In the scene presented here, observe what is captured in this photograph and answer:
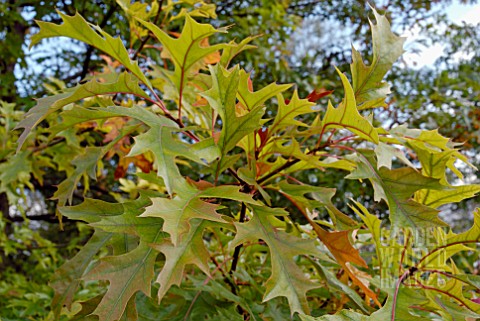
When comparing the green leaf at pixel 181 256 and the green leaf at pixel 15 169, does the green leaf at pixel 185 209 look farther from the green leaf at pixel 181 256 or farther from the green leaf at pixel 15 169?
the green leaf at pixel 15 169

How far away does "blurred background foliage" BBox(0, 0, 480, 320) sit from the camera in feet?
5.20

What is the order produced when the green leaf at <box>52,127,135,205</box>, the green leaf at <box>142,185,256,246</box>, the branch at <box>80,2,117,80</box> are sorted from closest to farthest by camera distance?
the green leaf at <box>142,185,256,246</box>
the green leaf at <box>52,127,135,205</box>
the branch at <box>80,2,117,80</box>

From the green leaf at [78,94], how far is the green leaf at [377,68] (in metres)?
0.32

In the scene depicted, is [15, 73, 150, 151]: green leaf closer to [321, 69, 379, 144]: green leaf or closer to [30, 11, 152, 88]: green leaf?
[30, 11, 152, 88]: green leaf

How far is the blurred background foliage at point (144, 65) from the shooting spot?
1585 mm

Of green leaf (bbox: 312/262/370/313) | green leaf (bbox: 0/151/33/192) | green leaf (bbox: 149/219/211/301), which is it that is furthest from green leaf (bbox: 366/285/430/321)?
green leaf (bbox: 0/151/33/192)

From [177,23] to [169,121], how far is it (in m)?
1.71

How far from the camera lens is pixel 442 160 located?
69cm

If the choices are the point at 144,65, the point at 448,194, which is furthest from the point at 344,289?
the point at 144,65

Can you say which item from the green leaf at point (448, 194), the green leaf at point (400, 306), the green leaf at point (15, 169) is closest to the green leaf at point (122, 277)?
the green leaf at point (400, 306)

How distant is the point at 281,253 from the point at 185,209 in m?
0.14

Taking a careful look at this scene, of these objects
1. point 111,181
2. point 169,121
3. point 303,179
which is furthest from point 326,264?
point 111,181

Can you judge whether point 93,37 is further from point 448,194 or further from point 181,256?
point 448,194

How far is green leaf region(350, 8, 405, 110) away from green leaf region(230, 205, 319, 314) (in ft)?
0.70
